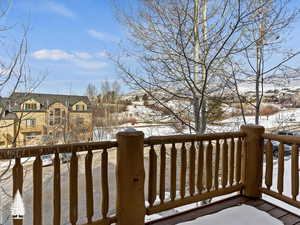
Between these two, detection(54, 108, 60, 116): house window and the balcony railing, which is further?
detection(54, 108, 60, 116): house window

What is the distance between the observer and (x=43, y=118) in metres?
6.25

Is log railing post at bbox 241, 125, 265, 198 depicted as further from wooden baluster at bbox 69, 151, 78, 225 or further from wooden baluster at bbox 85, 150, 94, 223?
wooden baluster at bbox 69, 151, 78, 225

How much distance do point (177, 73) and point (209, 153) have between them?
9.40 feet

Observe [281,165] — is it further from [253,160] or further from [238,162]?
[238,162]

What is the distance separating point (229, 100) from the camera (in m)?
5.39

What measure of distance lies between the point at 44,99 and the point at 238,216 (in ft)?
17.5

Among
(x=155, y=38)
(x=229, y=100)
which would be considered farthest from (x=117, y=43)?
(x=229, y=100)

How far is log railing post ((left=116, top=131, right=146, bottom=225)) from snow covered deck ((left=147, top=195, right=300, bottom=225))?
1.32ft

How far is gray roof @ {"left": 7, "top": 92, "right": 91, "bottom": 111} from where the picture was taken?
4.70 meters

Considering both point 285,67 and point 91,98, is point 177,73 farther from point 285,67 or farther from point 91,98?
point 91,98

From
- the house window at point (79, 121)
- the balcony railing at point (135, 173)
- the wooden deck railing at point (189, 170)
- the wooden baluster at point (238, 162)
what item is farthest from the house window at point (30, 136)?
the wooden baluster at point (238, 162)

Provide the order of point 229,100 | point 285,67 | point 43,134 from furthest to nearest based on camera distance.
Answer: point 43,134 < point 229,100 < point 285,67

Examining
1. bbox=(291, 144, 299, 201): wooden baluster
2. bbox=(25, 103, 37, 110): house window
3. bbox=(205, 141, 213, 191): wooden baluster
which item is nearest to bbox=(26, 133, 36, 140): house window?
bbox=(25, 103, 37, 110): house window

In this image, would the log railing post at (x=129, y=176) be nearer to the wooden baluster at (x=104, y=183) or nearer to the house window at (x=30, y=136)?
the wooden baluster at (x=104, y=183)
